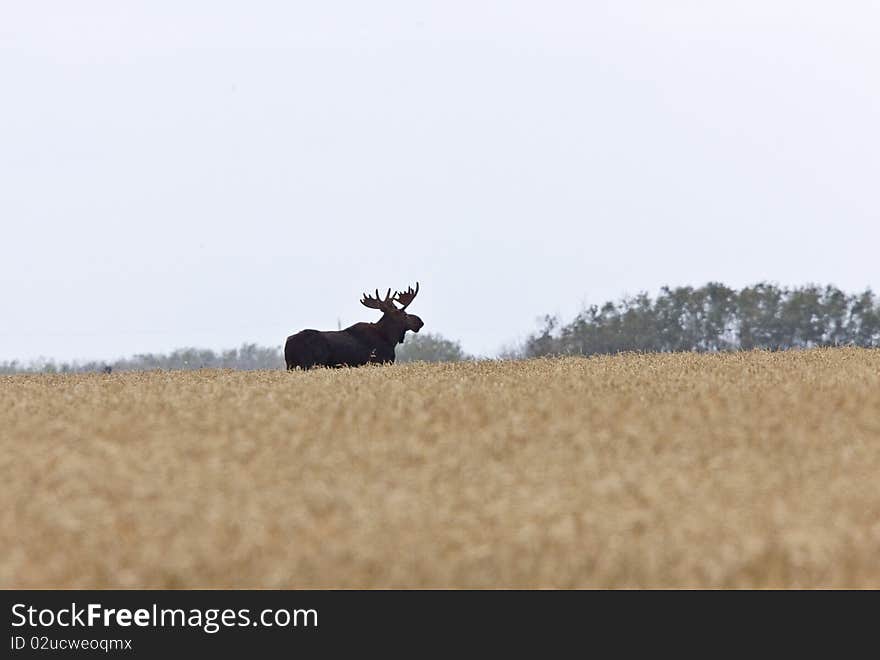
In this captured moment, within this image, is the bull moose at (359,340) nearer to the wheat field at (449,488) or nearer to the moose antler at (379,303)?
the moose antler at (379,303)

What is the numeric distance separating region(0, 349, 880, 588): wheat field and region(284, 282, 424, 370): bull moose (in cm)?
974

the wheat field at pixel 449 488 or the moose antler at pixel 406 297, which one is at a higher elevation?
the moose antler at pixel 406 297

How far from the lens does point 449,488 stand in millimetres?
6832

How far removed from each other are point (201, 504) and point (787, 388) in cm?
692

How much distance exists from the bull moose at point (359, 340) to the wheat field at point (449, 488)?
9.74 m

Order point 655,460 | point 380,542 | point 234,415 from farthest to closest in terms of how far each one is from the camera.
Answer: point 234,415, point 655,460, point 380,542

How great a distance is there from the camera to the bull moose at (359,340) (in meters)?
21.5

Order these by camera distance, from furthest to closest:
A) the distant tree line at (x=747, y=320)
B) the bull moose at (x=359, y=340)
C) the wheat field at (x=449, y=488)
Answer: the distant tree line at (x=747, y=320)
the bull moose at (x=359, y=340)
the wheat field at (x=449, y=488)

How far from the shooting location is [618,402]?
1042 cm

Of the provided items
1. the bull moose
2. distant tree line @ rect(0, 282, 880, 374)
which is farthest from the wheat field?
distant tree line @ rect(0, 282, 880, 374)

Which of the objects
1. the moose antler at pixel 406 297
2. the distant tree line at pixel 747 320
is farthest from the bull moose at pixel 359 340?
the distant tree line at pixel 747 320
